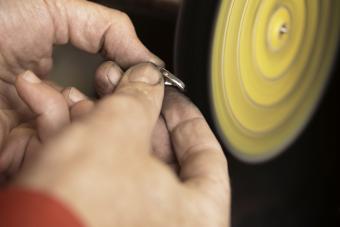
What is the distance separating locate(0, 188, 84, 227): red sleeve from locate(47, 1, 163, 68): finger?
34cm

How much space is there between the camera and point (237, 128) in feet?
2.64

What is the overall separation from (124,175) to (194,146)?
0.73 ft

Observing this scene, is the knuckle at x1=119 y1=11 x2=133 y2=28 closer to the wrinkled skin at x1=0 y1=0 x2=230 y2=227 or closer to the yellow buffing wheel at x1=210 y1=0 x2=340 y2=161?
the wrinkled skin at x1=0 y1=0 x2=230 y2=227

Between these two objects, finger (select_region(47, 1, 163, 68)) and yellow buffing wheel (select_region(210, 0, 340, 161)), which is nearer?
finger (select_region(47, 1, 163, 68))

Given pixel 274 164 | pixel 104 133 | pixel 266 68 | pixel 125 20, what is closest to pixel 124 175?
pixel 104 133

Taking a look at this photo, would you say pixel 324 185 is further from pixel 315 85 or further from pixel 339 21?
pixel 339 21

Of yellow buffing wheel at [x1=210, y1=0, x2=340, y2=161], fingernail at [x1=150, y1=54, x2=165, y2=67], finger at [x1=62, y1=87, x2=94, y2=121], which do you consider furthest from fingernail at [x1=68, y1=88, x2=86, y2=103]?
yellow buffing wheel at [x1=210, y1=0, x2=340, y2=161]

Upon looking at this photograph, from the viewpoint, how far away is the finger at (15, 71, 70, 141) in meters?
0.51

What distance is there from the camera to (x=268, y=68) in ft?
2.72

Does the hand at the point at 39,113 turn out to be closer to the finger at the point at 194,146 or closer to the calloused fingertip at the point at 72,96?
the calloused fingertip at the point at 72,96

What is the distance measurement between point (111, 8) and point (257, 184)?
1.49 feet

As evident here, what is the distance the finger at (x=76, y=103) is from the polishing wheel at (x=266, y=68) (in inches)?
6.2

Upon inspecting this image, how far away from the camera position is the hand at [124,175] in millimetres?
318

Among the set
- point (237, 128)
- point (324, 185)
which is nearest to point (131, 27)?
point (237, 128)
